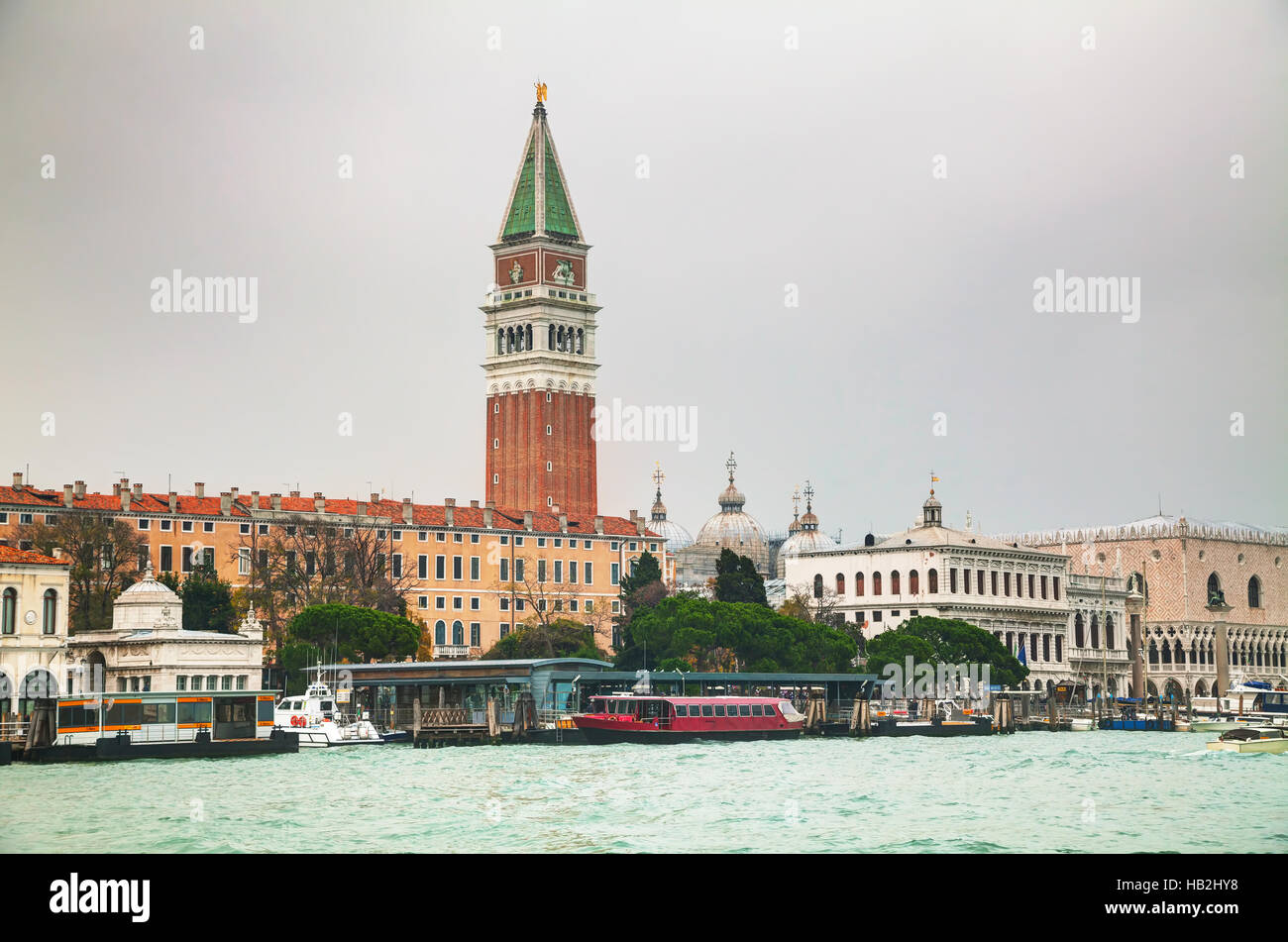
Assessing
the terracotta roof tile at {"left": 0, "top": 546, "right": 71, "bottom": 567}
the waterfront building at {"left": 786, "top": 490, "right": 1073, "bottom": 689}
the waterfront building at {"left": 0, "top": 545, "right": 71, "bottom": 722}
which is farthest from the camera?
the waterfront building at {"left": 786, "top": 490, "right": 1073, "bottom": 689}

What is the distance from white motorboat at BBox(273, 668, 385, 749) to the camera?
47625 millimetres

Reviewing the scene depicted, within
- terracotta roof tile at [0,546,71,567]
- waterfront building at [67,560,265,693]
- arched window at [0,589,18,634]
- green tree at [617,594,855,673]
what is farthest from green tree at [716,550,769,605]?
arched window at [0,589,18,634]

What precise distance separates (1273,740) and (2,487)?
44.7m

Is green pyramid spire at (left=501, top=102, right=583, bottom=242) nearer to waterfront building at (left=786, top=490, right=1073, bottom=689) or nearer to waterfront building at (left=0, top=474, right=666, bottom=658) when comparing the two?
waterfront building at (left=0, top=474, right=666, bottom=658)

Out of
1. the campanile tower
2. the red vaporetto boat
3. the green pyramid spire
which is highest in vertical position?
the green pyramid spire

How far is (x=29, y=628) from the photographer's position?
40.6 m

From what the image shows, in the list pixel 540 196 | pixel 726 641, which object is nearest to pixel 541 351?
pixel 540 196

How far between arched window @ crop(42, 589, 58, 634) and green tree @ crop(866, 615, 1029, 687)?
108ft

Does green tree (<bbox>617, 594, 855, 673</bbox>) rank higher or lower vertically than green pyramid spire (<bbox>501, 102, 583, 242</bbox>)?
lower

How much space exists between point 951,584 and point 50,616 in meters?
46.8

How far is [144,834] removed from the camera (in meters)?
23.3
